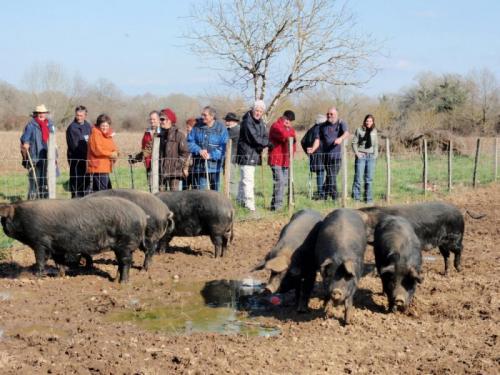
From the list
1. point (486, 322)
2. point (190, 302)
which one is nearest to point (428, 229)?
point (486, 322)

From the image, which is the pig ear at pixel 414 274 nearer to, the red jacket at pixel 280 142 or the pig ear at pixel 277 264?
the pig ear at pixel 277 264

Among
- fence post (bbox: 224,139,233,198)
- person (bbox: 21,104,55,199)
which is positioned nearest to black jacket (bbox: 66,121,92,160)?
person (bbox: 21,104,55,199)

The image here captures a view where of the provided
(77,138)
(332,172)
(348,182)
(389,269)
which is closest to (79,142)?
(77,138)

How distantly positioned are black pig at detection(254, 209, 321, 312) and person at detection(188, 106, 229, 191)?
3.95m

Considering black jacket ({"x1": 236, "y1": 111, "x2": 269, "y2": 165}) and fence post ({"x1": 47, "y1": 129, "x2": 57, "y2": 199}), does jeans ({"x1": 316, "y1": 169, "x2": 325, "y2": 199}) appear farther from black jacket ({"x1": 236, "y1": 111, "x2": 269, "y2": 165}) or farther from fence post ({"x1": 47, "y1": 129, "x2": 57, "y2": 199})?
fence post ({"x1": 47, "y1": 129, "x2": 57, "y2": 199})

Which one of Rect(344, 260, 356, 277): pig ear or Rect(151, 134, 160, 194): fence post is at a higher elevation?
Rect(151, 134, 160, 194): fence post

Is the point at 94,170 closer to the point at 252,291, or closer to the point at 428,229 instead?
the point at 252,291

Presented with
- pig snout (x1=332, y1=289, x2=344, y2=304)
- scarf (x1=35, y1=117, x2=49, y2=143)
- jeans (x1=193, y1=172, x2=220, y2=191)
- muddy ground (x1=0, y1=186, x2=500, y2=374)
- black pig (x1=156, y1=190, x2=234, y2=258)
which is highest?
scarf (x1=35, y1=117, x2=49, y2=143)

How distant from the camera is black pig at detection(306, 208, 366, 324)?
20.0 feet

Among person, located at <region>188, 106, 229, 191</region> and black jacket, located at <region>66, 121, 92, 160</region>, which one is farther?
black jacket, located at <region>66, 121, 92, 160</region>

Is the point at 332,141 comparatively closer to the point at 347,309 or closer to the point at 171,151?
the point at 171,151

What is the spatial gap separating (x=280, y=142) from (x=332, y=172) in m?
1.39

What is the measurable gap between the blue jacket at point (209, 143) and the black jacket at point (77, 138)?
1755mm

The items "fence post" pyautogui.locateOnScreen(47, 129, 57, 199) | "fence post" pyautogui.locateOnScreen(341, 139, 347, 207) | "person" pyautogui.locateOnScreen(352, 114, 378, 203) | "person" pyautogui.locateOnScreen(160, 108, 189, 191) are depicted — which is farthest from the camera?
"person" pyautogui.locateOnScreen(352, 114, 378, 203)
